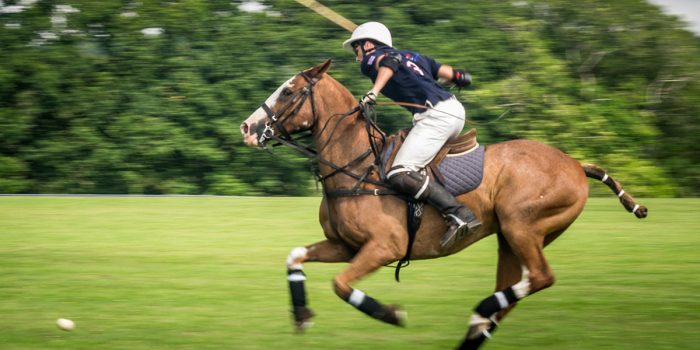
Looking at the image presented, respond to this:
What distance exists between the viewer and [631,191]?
68.0 feet

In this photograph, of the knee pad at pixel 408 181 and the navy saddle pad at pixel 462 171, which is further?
the navy saddle pad at pixel 462 171

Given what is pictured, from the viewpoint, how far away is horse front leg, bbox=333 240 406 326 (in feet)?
23.8

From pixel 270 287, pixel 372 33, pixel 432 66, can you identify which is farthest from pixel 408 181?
pixel 270 287

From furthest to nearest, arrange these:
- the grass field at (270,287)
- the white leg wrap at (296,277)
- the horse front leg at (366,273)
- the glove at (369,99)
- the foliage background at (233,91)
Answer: the foliage background at (233,91)
the grass field at (270,287)
the white leg wrap at (296,277)
the glove at (369,99)
the horse front leg at (366,273)

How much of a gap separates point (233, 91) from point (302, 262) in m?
13.3

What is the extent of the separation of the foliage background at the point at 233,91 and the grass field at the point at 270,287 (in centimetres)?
377

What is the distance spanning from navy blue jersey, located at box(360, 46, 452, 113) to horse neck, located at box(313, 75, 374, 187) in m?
0.29

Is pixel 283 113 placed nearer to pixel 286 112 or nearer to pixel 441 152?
pixel 286 112

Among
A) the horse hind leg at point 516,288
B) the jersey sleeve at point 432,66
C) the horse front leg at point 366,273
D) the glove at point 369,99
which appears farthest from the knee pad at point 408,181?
the jersey sleeve at point 432,66

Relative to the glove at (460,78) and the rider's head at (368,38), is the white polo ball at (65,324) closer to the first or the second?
the rider's head at (368,38)

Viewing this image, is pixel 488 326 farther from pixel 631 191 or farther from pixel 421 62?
pixel 631 191

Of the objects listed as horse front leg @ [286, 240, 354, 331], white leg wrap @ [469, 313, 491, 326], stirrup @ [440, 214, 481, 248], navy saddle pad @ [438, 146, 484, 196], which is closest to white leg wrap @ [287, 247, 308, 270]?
horse front leg @ [286, 240, 354, 331]

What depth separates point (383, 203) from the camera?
296 inches

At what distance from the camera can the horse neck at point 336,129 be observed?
775cm
